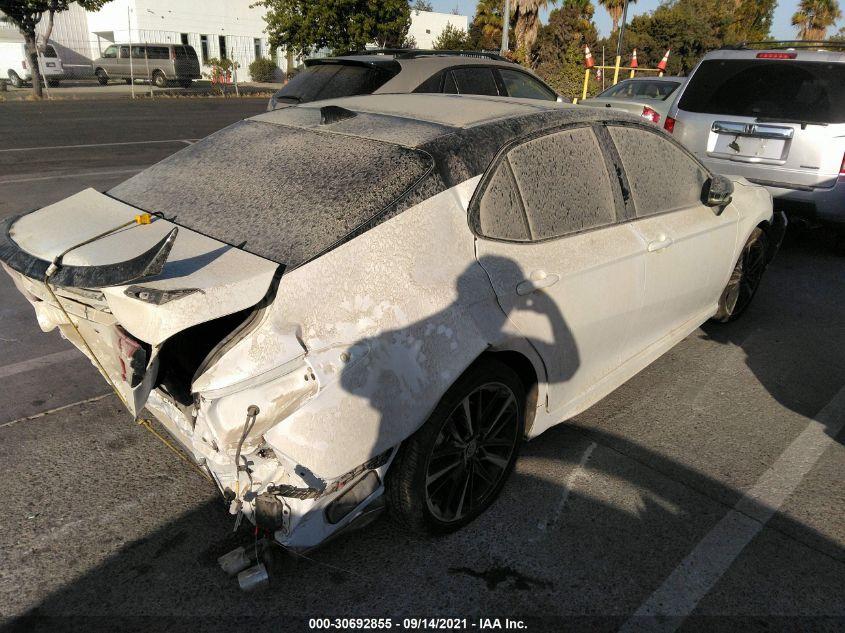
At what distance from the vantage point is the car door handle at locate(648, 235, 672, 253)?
3.25m

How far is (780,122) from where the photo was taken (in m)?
5.96

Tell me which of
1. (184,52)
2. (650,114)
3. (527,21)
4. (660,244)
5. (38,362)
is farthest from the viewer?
(184,52)

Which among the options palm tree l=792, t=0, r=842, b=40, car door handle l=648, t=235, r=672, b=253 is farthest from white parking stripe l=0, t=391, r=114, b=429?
palm tree l=792, t=0, r=842, b=40

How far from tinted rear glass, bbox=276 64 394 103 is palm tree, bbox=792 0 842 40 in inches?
2117

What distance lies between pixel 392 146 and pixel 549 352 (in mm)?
1094

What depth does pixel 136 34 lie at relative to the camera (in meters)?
36.2

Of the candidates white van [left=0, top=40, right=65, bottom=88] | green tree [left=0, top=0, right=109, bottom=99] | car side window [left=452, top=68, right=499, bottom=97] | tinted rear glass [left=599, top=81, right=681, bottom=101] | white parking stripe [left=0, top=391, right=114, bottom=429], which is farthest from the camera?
white van [left=0, top=40, right=65, bottom=88]

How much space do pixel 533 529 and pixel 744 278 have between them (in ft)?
9.64

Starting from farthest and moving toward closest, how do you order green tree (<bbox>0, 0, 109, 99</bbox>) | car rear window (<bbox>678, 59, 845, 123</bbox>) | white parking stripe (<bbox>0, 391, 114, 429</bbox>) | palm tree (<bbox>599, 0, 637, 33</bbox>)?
palm tree (<bbox>599, 0, 637, 33</bbox>) < green tree (<bbox>0, 0, 109, 99</bbox>) < car rear window (<bbox>678, 59, 845, 123</bbox>) < white parking stripe (<bbox>0, 391, 114, 429</bbox>)

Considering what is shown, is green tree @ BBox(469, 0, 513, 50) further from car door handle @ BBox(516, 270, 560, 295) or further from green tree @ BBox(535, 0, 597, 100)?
car door handle @ BBox(516, 270, 560, 295)

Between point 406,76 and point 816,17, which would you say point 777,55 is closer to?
point 406,76

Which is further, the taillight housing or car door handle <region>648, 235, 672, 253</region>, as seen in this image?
the taillight housing

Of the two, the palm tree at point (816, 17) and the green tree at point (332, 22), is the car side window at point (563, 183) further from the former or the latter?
the palm tree at point (816, 17)

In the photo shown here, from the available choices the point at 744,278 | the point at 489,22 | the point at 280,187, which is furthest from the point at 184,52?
the point at 280,187
